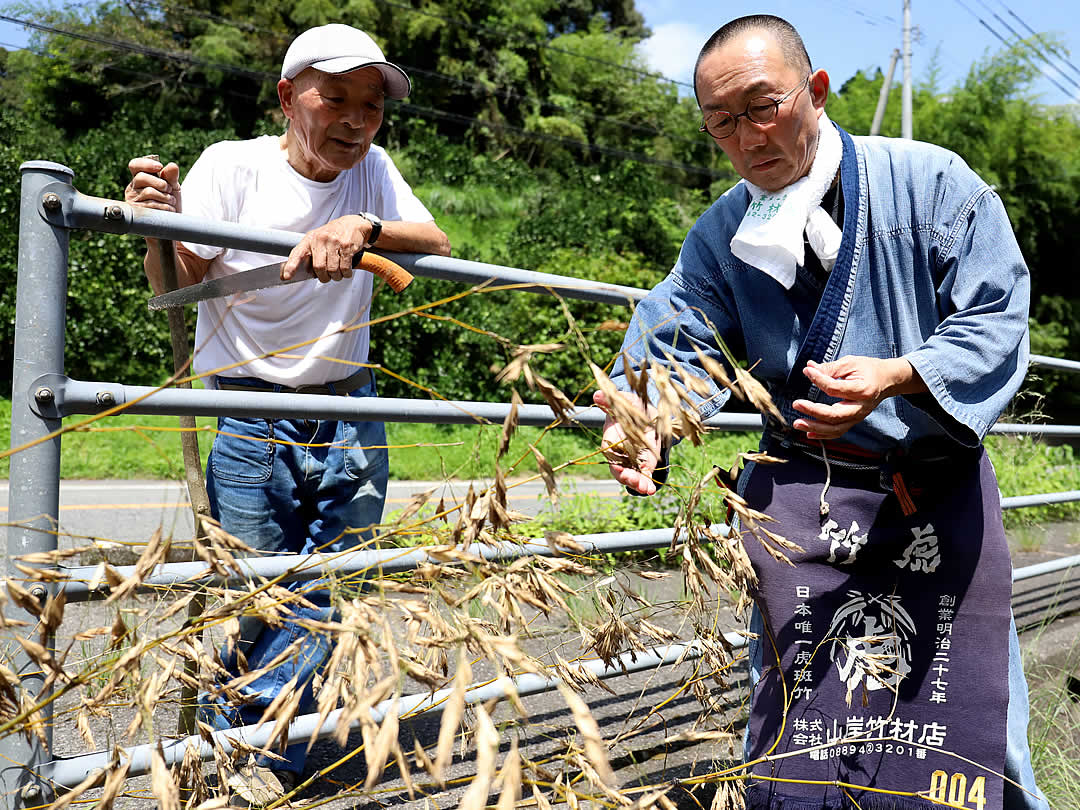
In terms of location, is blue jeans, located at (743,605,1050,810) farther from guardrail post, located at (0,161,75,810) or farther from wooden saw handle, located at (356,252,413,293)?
guardrail post, located at (0,161,75,810)

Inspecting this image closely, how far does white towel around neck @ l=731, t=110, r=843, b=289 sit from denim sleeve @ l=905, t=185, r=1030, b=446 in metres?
0.23

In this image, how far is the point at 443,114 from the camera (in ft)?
81.8

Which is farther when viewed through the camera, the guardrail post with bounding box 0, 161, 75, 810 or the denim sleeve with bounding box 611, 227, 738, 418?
the denim sleeve with bounding box 611, 227, 738, 418

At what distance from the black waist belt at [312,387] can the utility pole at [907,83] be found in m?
22.7

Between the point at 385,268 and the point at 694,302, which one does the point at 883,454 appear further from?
the point at 385,268

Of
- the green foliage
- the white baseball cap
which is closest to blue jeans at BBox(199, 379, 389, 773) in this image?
the white baseball cap

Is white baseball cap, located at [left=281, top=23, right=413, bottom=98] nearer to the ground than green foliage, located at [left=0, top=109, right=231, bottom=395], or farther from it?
farther from it

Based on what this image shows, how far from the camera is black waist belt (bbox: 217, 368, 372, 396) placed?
240 cm

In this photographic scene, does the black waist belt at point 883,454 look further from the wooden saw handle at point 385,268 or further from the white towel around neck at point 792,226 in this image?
the wooden saw handle at point 385,268

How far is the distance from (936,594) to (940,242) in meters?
0.71

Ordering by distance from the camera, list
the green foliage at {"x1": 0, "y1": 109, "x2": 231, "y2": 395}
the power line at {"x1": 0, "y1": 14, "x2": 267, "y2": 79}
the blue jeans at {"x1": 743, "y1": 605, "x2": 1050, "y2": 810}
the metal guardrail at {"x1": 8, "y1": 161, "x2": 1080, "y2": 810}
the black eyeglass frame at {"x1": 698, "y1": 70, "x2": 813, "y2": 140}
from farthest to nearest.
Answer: the power line at {"x1": 0, "y1": 14, "x2": 267, "y2": 79} < the green foliage at {"x1": 0, "y1": 109, "x2": 231, "y2": 395} < the blue jeans at {"x1": 743, "y1": 605, "x2": 1050, "y2": 810} < the black eyeglass frame at {"x1": 698, "y1": 70, "x2": 813, "y2": 140} < the metal guardrail at {"x1": 8, "y1": 161, "x2": 1080, "y2": 810}

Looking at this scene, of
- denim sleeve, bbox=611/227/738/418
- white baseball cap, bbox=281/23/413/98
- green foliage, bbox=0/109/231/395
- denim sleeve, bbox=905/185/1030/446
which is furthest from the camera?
green foliage, bbox=0/109/231/395

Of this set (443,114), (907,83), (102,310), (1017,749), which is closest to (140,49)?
(443,114)

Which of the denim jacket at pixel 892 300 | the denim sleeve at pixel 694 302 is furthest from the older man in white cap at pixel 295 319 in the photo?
the denim jacket at pixel 892 300
